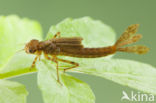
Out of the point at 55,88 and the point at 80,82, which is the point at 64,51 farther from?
the point at 55,88

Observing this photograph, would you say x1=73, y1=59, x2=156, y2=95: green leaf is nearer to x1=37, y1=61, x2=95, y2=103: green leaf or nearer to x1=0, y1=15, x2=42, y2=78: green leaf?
x1=37, y1=61, x2=95, y2=103: green leaf

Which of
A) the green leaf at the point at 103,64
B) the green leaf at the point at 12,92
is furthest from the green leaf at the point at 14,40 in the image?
the green leaf at the point at 103,64

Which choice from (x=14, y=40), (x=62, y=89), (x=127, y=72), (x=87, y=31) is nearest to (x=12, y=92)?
(x=62, y=89)

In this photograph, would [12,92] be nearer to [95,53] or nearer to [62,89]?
[62,89]

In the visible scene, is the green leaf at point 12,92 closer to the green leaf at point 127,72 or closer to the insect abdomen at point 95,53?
the green leaf at point 127,72

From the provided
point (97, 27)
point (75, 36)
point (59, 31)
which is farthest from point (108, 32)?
point (59, 31)

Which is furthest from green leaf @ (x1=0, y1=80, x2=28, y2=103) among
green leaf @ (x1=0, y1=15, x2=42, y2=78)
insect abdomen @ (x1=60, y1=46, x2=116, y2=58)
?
insect abdomen @ (x1=60, y1=46, x2=116, y2=58)
